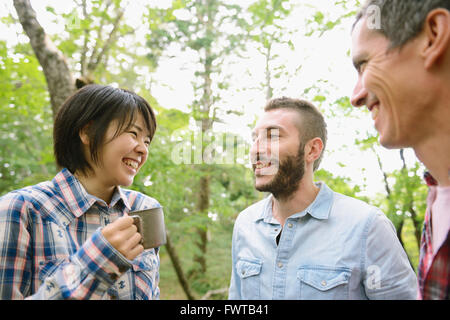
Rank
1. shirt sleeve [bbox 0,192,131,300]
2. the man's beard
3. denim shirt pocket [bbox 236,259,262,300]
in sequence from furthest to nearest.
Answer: the man's beard, denim shirt pocket [bbox 236,259,262,300], shirt sleeve [bbox 0,192,131,300]

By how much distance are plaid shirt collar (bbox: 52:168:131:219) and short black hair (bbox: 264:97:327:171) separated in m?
1.29

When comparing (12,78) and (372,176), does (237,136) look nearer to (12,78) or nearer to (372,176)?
(372,176)

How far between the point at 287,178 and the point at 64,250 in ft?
4.16

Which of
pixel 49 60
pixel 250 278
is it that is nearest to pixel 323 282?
pixel 250 278

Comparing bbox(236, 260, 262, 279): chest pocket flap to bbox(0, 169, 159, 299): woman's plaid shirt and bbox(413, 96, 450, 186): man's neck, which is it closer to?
bbox(0, 169, 159, 299): woman's plaid shirt

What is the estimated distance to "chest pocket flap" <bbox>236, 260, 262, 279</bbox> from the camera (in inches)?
73.5

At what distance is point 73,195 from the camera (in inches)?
61.0

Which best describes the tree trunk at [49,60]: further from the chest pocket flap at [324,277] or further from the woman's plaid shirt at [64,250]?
the chest pocket flap at [324,277]

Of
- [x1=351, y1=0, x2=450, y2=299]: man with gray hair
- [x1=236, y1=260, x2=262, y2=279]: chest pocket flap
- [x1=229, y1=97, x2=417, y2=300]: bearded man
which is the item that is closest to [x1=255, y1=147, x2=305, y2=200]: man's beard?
[x1=229, y1=97, x2=417, y2=300]: bearded man

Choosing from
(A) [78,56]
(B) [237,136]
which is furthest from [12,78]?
(B) [237,136]

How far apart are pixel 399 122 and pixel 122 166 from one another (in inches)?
49.8

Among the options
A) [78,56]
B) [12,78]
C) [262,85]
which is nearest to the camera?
[12,78]

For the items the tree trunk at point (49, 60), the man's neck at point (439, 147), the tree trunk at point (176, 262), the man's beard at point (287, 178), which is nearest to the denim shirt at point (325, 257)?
the man's beard at point (287, 178)

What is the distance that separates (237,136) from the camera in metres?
6.42
